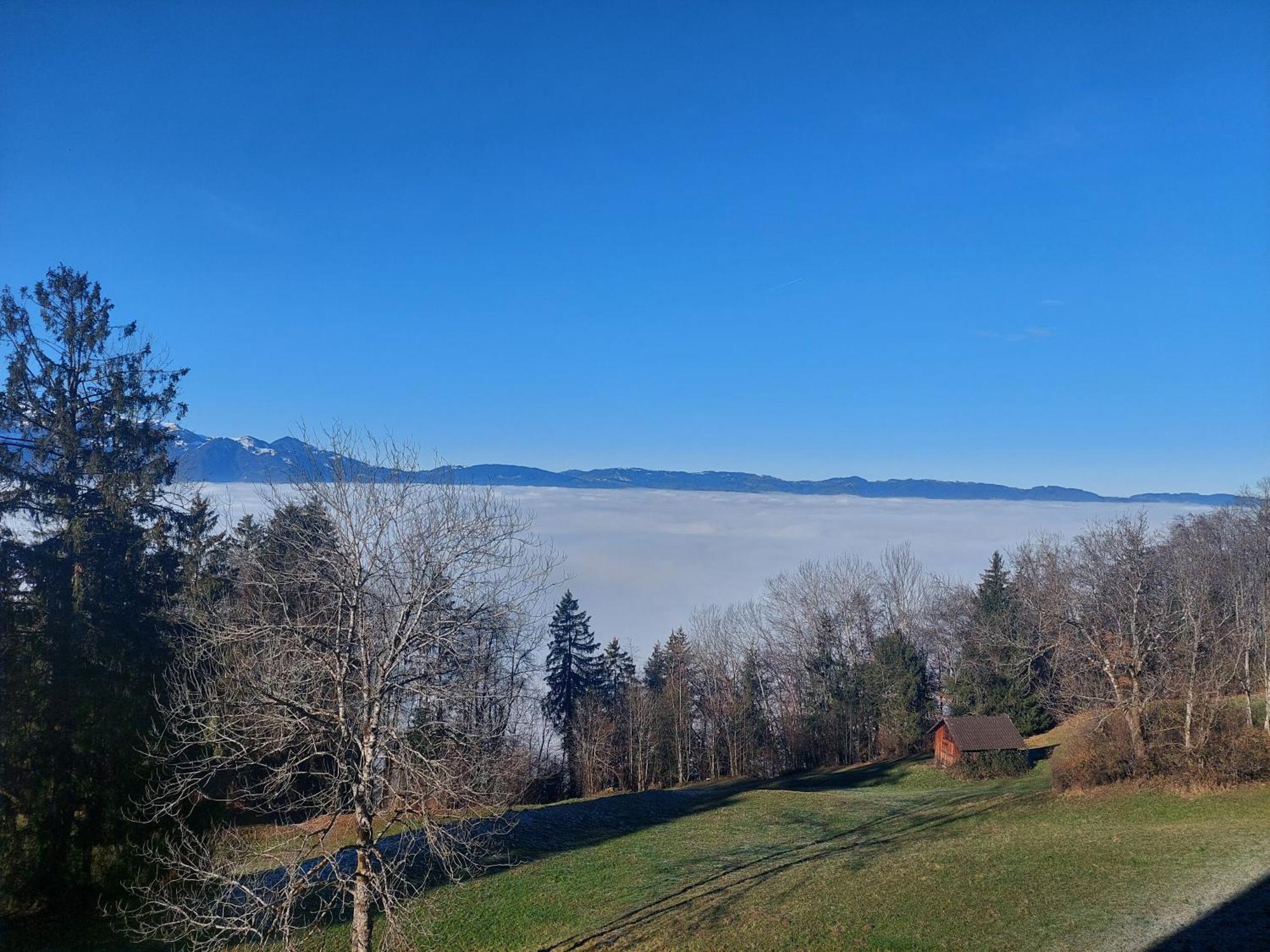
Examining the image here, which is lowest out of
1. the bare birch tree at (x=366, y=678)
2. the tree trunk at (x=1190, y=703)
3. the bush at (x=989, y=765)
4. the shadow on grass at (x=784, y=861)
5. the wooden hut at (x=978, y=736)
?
the bush at (x=989, y=765)

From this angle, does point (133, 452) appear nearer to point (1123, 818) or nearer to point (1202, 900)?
point (1202, 900)

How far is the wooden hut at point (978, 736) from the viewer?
39.3 meters

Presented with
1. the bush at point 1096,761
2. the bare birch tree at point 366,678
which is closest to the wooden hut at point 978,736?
the bush at point 1096,761

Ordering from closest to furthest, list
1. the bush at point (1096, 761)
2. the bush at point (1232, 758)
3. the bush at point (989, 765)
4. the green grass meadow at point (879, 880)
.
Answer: the green grass meadow at point (879, 880), the bush at point (1232, 758), the bush at point (1096, 761), the bush at point (989, 765)

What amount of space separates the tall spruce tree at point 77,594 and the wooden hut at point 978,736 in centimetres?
3554

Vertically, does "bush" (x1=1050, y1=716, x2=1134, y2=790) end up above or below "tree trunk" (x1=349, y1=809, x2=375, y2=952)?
below

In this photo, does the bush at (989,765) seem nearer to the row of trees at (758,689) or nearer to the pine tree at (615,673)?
the row of trees at (758,689)

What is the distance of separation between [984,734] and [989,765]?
1551 millimetres

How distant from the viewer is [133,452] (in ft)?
82.1

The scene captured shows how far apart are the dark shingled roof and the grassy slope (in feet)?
31.9

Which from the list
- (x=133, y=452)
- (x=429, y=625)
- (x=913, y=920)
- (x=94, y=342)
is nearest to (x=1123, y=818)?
(x=913, y=920)

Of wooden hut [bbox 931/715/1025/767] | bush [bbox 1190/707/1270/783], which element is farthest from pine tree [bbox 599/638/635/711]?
bush [bbox 1190/707/1270/783]

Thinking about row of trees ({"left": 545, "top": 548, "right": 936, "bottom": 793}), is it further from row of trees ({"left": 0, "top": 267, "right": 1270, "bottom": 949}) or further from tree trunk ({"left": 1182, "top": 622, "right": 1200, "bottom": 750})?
tree trunk ({"left": 1182, "top": 622, "right": 1200, "bottom": 750})

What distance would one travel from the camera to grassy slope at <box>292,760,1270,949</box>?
1603cm
